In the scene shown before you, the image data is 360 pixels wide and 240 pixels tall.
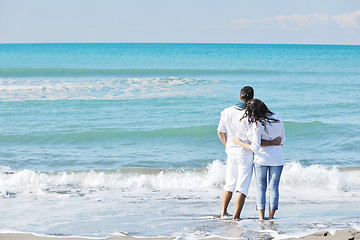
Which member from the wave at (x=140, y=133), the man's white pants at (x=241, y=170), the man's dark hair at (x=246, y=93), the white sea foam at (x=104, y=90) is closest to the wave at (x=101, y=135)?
the wave at (x=140, y=133)

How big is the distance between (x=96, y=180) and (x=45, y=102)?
10.8 m

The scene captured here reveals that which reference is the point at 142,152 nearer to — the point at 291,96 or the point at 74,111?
the point at 74,111

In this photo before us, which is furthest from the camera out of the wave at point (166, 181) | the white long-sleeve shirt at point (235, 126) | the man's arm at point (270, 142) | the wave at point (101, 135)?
the wave at point (101, 135)

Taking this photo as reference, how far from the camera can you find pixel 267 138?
17.4 feet

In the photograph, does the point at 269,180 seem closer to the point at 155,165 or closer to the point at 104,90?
the point at 155,165

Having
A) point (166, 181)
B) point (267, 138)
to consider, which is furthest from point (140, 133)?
point (267, 138)

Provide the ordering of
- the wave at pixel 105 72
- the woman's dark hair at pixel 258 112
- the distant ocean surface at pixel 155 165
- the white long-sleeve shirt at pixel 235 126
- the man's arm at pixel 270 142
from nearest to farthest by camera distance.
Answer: the woman's dark hair at pixel 258 112 < the man's arm at pixel 270 142 < the white long-sleeve shirt at pixel 235 126 < the distant ocean surface at pixel 155 165 < the wave at pixel 105 72

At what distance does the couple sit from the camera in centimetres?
525

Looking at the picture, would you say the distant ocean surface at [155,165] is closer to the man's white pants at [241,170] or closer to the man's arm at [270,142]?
the man's white pants at [241,170]

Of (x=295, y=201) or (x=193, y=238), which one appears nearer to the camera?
(x=193, y=238)

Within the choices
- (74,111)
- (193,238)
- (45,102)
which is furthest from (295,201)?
(45,102)

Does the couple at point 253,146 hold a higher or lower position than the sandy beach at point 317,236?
higher

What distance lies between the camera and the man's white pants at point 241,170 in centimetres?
549

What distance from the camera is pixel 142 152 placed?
35.6 feet
